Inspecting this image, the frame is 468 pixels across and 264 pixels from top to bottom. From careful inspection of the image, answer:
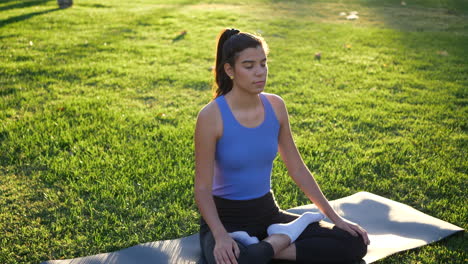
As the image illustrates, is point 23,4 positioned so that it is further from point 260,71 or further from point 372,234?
point 372,234

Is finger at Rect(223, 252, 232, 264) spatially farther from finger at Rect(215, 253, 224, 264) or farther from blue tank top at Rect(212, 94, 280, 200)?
blue tank top at Rect(212, 94, 280, 200)

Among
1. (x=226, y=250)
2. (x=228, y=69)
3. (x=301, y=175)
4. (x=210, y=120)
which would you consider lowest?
(x=226, y=250)

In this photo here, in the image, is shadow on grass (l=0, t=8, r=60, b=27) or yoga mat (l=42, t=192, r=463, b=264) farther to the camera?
shadow on grass (l=0, t=8, r=60, b=27)

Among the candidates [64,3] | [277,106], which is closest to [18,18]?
[64,3]

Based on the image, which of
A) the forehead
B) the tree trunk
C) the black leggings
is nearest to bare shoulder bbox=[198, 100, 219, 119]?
the forehead

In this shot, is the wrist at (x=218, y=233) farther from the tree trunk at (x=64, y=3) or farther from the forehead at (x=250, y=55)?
the tree trunk at (x=64, y=3)

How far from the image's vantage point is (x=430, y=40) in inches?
354

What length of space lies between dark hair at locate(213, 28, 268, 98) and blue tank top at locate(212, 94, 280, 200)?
122mm

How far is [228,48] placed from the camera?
2471mm

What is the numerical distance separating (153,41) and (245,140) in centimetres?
655

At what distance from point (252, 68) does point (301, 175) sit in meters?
0.76

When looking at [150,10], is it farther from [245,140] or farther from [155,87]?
[245,140]

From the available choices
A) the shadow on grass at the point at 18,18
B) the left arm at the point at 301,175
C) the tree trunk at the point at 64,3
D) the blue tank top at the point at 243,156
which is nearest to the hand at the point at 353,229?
the left arm at the point at 301,175

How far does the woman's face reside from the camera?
2428mm
